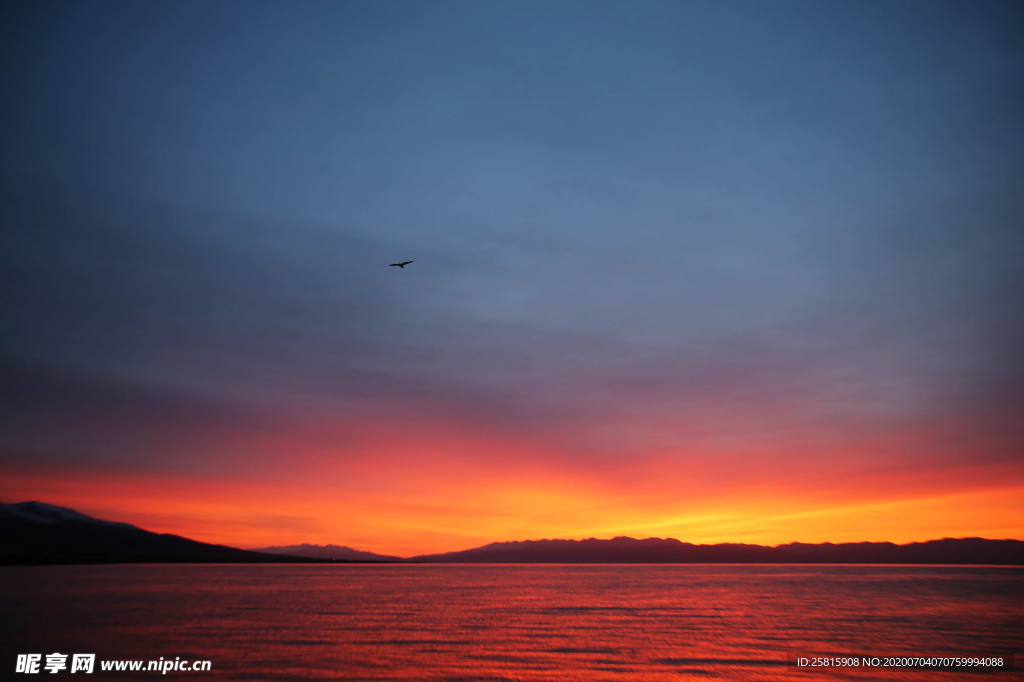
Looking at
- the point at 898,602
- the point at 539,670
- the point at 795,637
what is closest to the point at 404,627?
the point at 539,670

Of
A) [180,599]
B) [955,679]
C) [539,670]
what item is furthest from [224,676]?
[180,599]

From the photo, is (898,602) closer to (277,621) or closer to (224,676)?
(277,621)

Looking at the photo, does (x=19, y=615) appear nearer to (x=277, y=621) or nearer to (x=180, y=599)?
(x=277, y=621)

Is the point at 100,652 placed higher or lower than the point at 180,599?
higher

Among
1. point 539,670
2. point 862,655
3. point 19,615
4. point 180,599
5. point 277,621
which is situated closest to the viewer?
point 539,670

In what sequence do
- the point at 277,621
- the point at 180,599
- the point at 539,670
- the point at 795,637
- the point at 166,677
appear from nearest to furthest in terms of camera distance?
the point at 166,677 < the point at 539,670 < the point at 795,637 < the point at 277,621 < the point at 180,599

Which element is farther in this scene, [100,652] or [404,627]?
[404,627]

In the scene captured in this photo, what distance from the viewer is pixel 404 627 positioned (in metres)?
49.0

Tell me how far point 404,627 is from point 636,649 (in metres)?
20.6

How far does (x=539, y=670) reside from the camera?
31.6 meters

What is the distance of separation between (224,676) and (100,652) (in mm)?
10484

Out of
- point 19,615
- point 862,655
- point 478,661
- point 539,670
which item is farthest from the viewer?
point 19,615

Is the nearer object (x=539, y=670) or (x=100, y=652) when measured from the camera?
(x=539, y=670)

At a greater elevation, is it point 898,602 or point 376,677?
point 376,677
